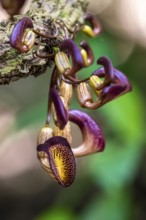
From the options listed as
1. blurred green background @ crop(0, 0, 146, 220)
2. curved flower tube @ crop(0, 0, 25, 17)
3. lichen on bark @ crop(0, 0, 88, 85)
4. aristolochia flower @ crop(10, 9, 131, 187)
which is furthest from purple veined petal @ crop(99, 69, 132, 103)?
blurred green background @ crop(0, 0, 146, 220)

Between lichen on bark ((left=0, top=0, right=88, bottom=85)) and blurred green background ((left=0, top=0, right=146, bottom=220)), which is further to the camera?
blurred green background ((left=0, top=0, right=146, bottom=220))

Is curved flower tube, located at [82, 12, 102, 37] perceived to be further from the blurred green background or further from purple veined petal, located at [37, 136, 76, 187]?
the blurred green background

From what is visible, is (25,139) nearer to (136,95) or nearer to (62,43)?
(136,95)

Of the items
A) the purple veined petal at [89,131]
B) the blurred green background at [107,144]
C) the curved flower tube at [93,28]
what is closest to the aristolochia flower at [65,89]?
the purple veined petal at [89,131]

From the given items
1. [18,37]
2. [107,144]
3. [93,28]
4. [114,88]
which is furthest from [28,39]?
[107,144]

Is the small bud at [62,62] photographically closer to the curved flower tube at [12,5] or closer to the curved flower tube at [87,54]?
the curved flower tube at [87,54]

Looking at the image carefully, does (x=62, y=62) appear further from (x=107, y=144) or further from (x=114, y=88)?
(x=107, y=144)
